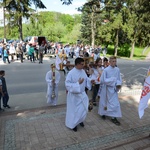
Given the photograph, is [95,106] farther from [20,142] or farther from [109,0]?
[109,0]

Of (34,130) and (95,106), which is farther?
(95,106)

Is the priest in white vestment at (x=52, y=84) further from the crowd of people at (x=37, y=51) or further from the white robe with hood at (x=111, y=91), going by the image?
the crowd of people at (x=37, y=51)

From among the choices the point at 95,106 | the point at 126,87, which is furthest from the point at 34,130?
the point at 126,87

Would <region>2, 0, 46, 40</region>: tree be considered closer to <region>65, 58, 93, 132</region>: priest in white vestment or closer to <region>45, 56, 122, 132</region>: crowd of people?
<region>45, 56, 122, 132</region>: crowd of people

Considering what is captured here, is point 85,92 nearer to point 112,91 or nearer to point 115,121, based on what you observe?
point 112,91

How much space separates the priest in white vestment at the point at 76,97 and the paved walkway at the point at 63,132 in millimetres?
332

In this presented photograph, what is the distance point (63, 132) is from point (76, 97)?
3.32 feet

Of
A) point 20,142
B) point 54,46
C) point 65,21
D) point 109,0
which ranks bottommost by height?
point 20,142

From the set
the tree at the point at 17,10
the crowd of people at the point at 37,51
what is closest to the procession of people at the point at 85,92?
the crowd of people at the point at 37,51

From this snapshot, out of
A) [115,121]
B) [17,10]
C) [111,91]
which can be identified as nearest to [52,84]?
[111,91]

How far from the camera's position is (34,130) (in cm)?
567

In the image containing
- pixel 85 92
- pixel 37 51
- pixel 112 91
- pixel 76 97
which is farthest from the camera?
pixel 37 51

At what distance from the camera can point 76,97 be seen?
5.60 meters

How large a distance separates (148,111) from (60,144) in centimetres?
376
